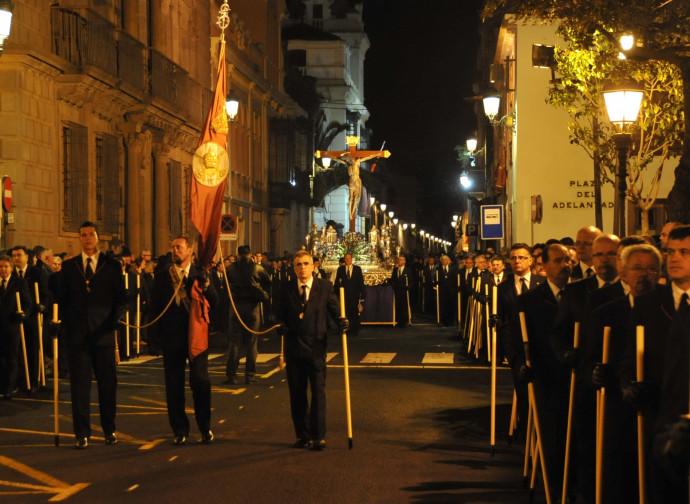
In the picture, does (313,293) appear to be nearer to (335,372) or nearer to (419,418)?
(419,418)

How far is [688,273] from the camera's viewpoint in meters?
5.64

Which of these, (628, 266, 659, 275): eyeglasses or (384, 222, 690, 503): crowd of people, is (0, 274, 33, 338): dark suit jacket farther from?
(628, 266, 659, 275): eyeglasses

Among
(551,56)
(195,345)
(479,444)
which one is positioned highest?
(551,56)

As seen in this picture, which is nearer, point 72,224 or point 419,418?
point 419,418

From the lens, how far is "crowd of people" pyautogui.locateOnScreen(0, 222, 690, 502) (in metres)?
5.90

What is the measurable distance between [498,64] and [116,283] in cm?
3057

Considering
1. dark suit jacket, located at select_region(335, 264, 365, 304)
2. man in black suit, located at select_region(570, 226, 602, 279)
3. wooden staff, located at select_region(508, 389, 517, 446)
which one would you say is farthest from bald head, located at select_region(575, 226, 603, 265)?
dark suit jacket, located at select_region(335, 264, 365, 304)

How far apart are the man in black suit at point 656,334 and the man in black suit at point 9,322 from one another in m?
10.4

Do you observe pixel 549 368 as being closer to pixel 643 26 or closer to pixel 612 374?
pixel 612 374

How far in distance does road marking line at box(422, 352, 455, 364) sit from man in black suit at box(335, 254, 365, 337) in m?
6.54

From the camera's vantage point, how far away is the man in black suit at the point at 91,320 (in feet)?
37.0

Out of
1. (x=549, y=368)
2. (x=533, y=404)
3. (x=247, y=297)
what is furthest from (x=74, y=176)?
(x=533, y=404)

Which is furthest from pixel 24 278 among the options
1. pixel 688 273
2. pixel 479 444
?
pixel 688 273

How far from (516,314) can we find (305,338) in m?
2.49
